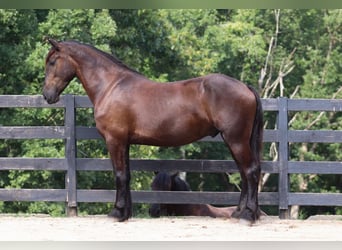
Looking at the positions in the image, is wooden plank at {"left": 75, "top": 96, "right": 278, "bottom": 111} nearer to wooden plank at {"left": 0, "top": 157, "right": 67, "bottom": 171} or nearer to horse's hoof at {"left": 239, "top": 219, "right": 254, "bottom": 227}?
wooden plank at {"left": 0, "top": 157, "right": 67, "bottom": 171}

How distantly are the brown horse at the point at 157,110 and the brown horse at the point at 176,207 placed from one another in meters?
0.46

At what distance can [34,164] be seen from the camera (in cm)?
629

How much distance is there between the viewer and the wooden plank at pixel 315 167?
238 inches

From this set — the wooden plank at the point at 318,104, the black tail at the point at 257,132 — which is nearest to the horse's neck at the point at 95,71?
the black tail at the point at 257,132

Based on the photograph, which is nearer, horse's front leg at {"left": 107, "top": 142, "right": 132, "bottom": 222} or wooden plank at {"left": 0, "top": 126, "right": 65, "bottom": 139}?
horse's front leg at {"left": 107, "top": 142, "right": 132, "bottom": 222}

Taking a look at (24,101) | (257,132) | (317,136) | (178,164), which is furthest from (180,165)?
(24,101)

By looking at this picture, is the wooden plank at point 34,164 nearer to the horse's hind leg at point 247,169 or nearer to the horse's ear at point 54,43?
the horse's ear at point 54,43

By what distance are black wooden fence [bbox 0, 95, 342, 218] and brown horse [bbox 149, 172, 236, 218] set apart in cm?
16

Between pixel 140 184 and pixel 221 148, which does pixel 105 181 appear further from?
pixel 221 148

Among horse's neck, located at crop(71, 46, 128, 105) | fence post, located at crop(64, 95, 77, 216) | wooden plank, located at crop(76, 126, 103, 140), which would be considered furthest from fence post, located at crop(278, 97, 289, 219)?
fence post, located at crop(64, 95, 77, 216)

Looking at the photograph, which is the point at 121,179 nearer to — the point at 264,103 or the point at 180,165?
the point at 180,165

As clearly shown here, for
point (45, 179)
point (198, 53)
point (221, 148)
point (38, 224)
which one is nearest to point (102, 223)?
point (38, 224)

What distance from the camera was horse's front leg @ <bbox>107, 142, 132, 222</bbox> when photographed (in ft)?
19.2

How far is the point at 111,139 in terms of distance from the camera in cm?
584
